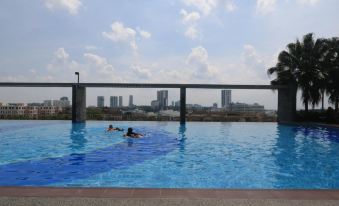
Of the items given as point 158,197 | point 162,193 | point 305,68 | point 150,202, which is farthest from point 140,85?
point 150,202

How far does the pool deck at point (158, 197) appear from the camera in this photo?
4.84 metres

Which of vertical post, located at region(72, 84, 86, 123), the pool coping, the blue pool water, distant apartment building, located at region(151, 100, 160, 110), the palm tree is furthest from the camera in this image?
distant apartment building, located at region(151, 100, 160, 110)

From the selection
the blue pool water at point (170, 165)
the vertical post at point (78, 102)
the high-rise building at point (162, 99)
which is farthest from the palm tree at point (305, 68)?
the high-rise building at point (162, 99)

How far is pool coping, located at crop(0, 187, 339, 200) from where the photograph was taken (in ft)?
16.9

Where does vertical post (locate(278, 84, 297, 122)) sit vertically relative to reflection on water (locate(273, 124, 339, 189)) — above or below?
above

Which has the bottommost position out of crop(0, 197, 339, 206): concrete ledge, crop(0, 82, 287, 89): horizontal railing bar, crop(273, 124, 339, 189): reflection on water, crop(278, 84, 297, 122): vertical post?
crop(273, 124, 339, 189): reflection on water

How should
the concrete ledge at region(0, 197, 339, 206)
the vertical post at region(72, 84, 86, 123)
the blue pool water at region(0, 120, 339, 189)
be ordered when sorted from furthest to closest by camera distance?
the vertical post at region(72, 84, 86, 123) < the blue pool water at region(0, 120, 339, 189) < the concrete ledge at region(0, 197, 339, 206)

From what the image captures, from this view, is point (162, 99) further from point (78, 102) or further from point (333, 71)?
point (333, 71)

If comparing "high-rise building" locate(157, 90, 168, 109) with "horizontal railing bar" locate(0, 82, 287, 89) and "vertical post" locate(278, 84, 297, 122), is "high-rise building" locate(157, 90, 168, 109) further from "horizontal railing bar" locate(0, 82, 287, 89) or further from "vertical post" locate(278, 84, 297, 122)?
"vertical post" locate(278, 84, 297, 122)

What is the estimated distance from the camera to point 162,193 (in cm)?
532

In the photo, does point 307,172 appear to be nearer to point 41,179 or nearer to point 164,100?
point 41,179

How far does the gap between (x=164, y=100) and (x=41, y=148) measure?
3982cm

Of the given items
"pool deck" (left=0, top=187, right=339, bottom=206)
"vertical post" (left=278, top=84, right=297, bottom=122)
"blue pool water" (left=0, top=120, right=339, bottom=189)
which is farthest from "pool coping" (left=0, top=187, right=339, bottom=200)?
"vertical post" (left=278, top=84, right=297, bottom=122)

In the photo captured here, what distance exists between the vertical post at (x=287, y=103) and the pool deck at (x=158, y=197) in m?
27.3
